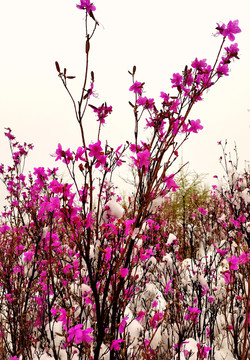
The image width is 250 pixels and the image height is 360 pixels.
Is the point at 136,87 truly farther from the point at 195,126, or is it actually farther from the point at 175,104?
the point at 195,126

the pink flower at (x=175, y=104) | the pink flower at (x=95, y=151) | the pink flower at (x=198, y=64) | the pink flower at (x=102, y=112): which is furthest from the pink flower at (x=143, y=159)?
the pink flower at (x=198, y=64)

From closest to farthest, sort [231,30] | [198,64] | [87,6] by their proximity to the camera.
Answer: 1. [87,6]
2. [231,30]
3. [198,64]

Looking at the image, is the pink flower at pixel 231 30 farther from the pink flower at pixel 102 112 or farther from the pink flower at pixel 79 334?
the pink flower at pixel 79 334

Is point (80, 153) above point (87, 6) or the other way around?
the other way around

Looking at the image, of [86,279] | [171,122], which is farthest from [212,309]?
[171,122]

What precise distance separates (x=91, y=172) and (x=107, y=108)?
45 centimetres

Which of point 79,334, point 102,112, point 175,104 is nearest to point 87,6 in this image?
point 102,112

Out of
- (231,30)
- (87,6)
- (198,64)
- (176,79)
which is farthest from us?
(176,79)

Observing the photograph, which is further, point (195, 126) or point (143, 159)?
point (195, 126)

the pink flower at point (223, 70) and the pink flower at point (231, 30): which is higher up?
the pink flower at point (231, 30)

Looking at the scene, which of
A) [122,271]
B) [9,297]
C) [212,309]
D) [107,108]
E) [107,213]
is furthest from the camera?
[212,309]

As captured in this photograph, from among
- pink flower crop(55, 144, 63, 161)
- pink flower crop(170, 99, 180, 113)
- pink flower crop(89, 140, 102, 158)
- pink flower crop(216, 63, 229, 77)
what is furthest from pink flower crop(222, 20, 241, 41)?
pink flower crop(55, 144, 63, 161)

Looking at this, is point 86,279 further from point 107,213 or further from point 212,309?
point 212,309

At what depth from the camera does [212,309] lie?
9.43 feet
